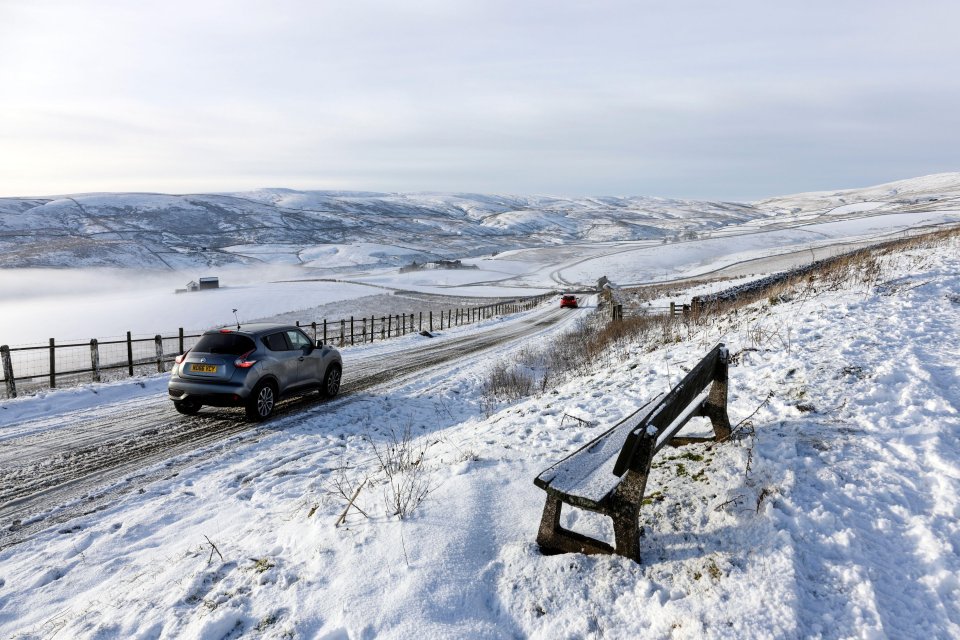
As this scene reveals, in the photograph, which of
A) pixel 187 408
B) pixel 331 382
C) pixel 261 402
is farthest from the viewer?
pixel 331 382

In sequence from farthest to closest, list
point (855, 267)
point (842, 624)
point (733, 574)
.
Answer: point (855, 267)
point (733, 574)
point (842, 624)

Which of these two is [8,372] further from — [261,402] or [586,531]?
[586,531]

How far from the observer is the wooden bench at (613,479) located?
3.68 meters

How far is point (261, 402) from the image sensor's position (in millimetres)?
10227

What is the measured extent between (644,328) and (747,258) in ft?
268

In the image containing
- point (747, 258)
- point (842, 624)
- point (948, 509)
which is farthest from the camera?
Result: point (747, 258)

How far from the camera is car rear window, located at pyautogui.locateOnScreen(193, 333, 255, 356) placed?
1016 cm

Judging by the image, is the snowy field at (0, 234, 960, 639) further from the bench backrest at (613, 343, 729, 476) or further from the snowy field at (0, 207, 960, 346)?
the snowy field at (0, 207, 960, 346)

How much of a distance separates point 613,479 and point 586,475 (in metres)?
0.22

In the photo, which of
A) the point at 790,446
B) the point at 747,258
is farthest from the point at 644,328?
the point at 747,258

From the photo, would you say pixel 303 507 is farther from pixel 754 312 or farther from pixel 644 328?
pixel 644 328

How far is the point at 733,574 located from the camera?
3.47 meters

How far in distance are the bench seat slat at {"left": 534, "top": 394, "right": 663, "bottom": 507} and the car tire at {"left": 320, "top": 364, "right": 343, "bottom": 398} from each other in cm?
898

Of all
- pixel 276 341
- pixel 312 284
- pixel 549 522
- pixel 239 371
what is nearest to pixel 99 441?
pixel 239 371
